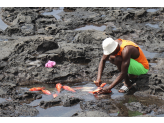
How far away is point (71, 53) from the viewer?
6.36 m

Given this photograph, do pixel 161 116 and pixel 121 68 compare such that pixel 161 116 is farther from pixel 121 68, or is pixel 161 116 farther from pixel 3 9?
pixel 3 9

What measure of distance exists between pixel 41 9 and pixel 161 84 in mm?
7544

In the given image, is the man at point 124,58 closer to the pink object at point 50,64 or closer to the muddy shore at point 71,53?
the muddy shore at point 71,53

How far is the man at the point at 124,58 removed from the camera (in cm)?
448

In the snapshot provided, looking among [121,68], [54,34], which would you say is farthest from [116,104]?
[54,34]

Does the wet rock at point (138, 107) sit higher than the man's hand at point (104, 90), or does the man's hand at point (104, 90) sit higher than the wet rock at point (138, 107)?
the man's hand at point (104, 90)

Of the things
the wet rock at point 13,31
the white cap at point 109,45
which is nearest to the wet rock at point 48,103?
the white cap at point 109,45

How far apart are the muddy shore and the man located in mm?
299

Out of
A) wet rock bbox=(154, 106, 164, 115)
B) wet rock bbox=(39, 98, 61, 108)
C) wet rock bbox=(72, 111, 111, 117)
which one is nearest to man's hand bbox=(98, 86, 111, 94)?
wet rock bbox=(72, 111, 111, 117)

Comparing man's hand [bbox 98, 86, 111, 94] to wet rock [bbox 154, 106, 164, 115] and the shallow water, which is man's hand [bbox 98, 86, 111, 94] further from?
wet rock [bbox 154, 106, 164, 115]

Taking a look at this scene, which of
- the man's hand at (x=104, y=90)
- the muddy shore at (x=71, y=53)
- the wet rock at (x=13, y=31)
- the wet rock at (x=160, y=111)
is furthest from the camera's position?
the wet rock at (x=13, y=31)

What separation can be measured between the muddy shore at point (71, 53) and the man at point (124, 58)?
0.30m
